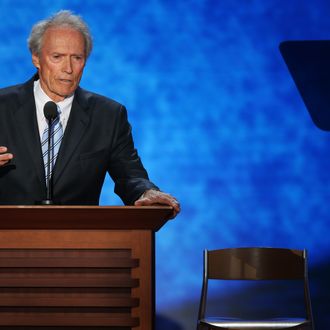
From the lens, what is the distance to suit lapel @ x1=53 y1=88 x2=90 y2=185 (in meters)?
2.54

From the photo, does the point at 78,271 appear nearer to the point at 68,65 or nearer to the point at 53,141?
the point at 53,141

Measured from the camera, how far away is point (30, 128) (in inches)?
103

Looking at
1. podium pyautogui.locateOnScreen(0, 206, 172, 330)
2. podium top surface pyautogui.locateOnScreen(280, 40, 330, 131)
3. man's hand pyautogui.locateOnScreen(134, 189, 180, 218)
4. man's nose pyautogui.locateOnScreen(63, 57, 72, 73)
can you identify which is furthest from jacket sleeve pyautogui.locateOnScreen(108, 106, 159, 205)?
podium top surface pyautogui.locateOnScreen(280, 40, 330, 131)

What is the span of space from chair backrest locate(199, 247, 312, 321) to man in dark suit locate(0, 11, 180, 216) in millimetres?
703

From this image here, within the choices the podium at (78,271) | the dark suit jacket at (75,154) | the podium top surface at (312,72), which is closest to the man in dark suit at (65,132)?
the dark suit jacket at (75,154)

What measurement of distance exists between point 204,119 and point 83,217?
2.31 m

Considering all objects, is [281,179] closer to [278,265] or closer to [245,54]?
[245,54]

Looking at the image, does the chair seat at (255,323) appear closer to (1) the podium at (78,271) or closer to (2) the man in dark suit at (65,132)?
(2) the man in dark suit at (65,132)

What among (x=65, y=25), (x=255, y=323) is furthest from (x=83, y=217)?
(x=255, y=323)

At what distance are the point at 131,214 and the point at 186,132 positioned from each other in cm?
226

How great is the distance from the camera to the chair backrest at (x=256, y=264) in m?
3.16

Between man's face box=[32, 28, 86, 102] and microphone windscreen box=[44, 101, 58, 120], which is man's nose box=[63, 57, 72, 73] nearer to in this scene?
man's face box=[32, 28, 86, 102]

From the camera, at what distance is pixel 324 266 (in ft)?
13.5

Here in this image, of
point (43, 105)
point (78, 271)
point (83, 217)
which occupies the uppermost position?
point (43, 105)
